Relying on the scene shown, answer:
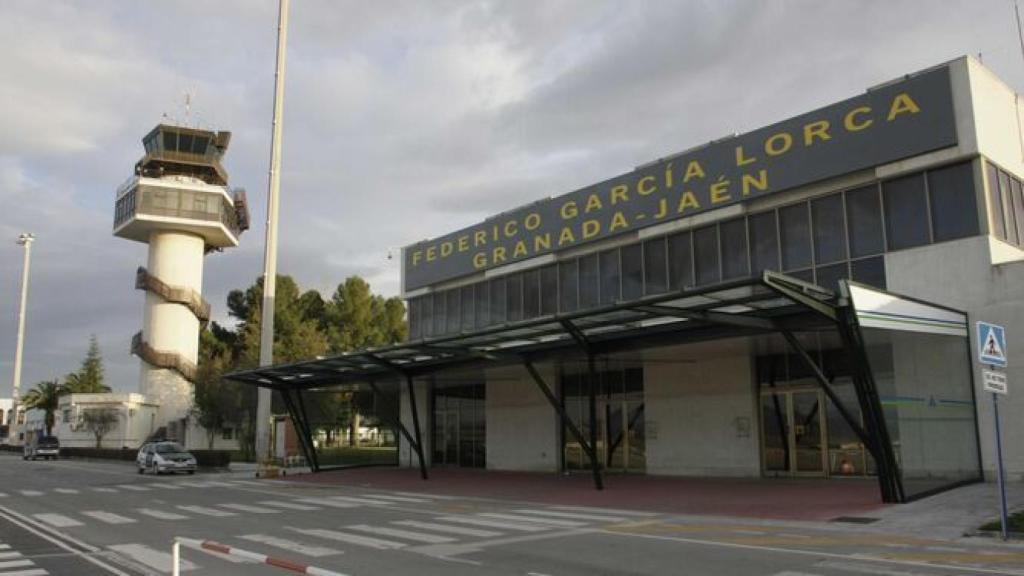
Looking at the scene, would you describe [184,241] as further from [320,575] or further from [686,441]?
[320,575]

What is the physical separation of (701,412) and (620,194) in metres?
8.09

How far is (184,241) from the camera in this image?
225 feet

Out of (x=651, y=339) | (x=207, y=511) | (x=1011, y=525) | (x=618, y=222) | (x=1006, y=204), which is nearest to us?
(x=1011, y=525)

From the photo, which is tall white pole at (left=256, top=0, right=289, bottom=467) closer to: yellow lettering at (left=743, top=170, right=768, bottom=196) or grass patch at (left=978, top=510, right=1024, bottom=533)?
yellow lettering at (left=743, top=170, right=768, bottom=196)

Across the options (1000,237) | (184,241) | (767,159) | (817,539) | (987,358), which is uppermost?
(184,241)

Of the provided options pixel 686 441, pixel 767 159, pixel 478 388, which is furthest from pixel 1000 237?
pixel 478 388

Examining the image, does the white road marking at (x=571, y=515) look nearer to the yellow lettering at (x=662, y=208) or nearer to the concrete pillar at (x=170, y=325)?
the yellow lettering at (x=662, y=208)

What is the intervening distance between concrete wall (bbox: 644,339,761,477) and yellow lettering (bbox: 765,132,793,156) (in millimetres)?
5916

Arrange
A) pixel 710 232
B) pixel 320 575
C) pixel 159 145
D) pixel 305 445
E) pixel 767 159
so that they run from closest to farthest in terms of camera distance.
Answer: pixel 320 575 < pixel 767 159 < pixel 710 232 < pixel 305 445 < pixel 159 145

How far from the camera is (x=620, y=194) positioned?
28734 millimetres

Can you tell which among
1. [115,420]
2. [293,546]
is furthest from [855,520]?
[115,420]

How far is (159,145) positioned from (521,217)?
47.4m

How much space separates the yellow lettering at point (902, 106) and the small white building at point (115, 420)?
61537mm

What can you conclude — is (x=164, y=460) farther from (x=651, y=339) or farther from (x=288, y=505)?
(x=651, y=339)
